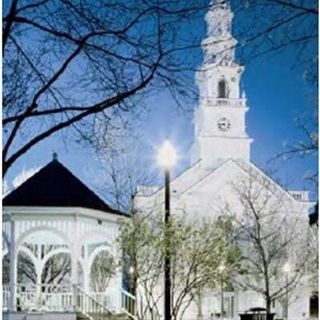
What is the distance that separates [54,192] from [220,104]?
138 inches

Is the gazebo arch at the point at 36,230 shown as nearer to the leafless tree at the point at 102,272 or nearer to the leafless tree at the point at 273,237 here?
the leafless tree at the point at 102,272

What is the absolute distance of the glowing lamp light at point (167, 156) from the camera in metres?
2.90

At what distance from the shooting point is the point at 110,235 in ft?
17.1

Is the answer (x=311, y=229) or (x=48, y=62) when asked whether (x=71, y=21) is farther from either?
(x=311, y=229)

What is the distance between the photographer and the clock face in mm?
9406

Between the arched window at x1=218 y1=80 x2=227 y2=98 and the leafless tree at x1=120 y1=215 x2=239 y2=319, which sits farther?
the leafless tree at x1=120 y1=215 x2=239 y2=319

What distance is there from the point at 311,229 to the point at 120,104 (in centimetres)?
716

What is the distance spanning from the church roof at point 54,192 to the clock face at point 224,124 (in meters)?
4.19

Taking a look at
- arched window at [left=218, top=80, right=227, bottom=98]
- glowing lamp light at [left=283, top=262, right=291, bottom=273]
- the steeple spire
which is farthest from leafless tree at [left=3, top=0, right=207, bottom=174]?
glowing lamp light at [left=283, top=262, right=291, bottom=273]

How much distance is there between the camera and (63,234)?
506 cm

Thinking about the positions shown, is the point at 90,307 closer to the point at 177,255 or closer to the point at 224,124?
the point at 177,255

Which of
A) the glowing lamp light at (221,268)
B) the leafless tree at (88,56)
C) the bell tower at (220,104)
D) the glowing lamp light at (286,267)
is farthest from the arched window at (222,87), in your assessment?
the glowing lamp light at (286,267)

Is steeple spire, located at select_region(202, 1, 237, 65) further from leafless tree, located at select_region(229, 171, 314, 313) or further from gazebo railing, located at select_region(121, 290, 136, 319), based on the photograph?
leafless tree, located at select_region(229, 171, 314, 313)

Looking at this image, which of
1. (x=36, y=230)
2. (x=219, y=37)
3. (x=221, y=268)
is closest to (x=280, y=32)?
(x=219, y=37)
